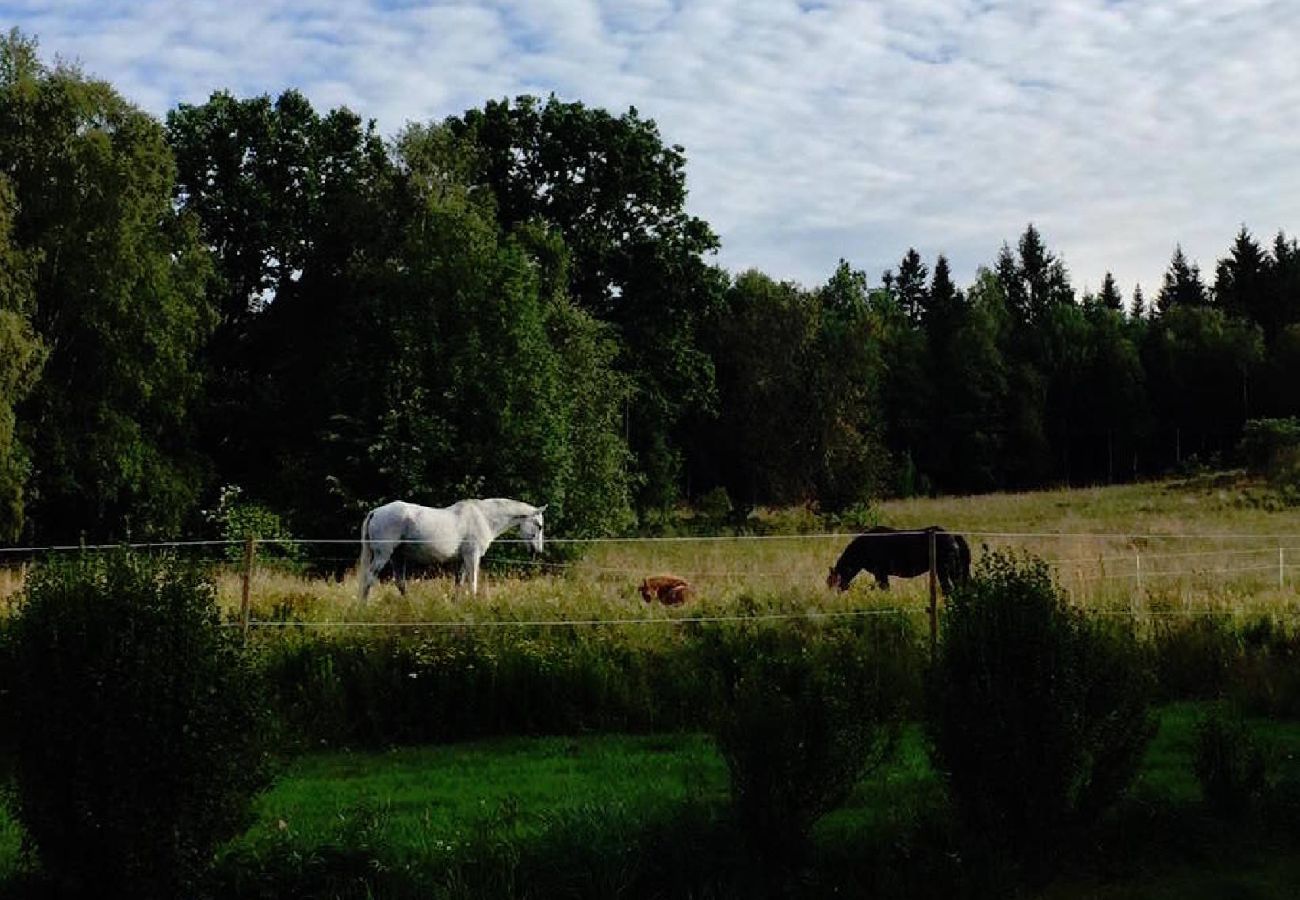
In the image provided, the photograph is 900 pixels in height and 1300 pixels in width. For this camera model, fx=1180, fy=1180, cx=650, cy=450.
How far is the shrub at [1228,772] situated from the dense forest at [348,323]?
790 inches

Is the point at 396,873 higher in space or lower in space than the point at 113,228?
lower

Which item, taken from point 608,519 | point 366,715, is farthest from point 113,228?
point 366,715

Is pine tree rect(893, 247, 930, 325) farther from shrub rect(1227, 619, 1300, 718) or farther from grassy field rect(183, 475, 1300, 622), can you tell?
shrub rect(1227, 619, 1300, 718)

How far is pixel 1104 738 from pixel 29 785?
6.13 m

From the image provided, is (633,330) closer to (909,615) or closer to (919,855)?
(909,615)

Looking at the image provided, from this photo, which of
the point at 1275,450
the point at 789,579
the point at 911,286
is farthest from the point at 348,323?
the point at 911,286

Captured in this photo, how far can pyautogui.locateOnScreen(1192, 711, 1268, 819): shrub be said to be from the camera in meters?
7.90

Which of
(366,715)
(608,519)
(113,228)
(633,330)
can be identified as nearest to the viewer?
(366,715)

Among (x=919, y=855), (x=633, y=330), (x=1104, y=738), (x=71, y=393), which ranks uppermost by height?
(x=633, y=330)

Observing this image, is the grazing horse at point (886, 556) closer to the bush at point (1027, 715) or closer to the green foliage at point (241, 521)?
the bush at point (1027, 715)

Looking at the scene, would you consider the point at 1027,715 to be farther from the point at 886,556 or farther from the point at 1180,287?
the point at 1180,287

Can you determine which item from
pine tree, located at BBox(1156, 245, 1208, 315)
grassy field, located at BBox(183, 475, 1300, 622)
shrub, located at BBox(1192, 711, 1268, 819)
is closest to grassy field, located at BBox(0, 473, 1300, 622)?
grassy field, located at BBox(183, 475, 1300, 622)

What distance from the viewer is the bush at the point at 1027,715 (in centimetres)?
704

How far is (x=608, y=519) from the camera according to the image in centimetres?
3088
